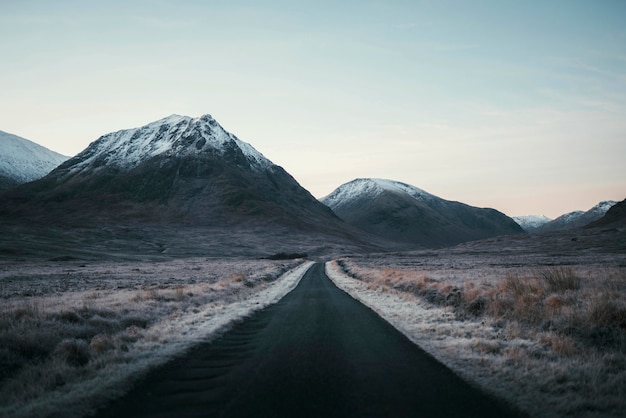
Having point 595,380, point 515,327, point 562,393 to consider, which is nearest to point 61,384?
point 562,393

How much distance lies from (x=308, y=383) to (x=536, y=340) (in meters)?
6.57

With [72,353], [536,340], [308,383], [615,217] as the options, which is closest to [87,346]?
[72,353]

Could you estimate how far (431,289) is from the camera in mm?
24156

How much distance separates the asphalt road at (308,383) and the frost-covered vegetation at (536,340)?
772 mm

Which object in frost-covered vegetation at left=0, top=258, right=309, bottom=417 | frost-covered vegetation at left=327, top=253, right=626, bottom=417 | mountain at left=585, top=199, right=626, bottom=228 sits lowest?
frost-covered vegetation at left=0, top=258, right=309, bottom=417

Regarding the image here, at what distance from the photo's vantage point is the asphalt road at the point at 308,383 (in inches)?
293

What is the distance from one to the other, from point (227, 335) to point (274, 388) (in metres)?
6.67

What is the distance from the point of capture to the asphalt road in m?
7.44

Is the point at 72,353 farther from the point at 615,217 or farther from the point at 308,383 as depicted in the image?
the point at 615,217

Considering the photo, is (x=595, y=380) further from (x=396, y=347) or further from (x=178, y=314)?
(x=178, y=314)

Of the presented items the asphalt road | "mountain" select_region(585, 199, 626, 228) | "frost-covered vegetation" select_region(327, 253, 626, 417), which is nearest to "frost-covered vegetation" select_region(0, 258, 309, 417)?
the asphalt road

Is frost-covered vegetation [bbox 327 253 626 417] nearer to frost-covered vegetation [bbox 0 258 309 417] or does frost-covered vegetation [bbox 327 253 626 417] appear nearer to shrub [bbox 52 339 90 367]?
frost-covered vegetation [bbox 0 258 309 417]

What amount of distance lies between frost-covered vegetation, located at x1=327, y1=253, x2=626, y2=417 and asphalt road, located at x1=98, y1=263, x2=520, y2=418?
0.77 m

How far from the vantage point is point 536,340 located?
11852 millimetres
